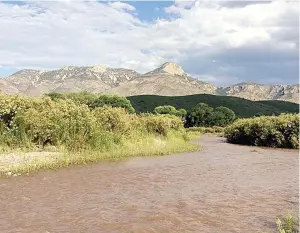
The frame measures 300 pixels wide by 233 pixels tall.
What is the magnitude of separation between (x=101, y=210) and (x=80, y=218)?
0.97m

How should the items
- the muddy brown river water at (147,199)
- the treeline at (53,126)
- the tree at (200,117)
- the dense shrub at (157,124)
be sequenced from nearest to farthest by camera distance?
the muddy brown river water at (147,199) → the treeline at (53,126) → the dense shrub at (157,124) → the tree at (200,117)

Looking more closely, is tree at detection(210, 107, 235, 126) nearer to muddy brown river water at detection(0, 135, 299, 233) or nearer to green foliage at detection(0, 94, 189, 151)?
green foliage at detection(0, 94, 189, 151)

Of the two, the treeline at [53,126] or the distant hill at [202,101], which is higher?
the distant hill at [202,101]

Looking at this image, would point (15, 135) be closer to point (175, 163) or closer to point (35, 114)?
point (35, 114)

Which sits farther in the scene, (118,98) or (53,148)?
(118,98)

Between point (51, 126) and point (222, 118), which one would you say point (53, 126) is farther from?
point (222, 118)

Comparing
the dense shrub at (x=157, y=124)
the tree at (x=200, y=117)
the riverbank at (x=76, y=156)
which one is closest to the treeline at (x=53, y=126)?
the riverbank at (x=76, y=156)

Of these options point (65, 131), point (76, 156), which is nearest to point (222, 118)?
point (65, 131)

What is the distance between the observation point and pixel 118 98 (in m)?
84.8

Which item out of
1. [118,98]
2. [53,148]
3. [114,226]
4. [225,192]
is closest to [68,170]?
[53,148]

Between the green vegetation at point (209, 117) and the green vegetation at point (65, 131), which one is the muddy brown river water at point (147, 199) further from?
the green vegetation at point (209, 117)

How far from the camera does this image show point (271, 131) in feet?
123

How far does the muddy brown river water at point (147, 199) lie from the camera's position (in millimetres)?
9750

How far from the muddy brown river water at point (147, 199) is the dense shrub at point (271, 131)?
1638cm
